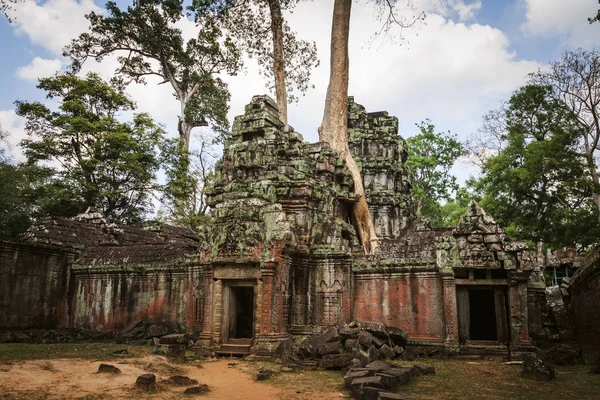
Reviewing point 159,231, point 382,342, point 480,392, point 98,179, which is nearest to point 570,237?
point 382,342

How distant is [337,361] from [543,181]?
1818 centimetres

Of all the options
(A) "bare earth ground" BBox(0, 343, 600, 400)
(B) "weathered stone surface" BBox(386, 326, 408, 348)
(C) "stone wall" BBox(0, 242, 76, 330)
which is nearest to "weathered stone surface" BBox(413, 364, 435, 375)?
(A) "bare earth ground" BBox(0, 343, 600, 400)

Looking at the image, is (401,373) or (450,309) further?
(450,309)

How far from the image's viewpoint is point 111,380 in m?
8.57

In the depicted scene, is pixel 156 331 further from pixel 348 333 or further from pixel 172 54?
pixel 172 54

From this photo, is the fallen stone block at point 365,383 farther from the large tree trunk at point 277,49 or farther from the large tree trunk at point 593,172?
the large tree trunk at point 593,172

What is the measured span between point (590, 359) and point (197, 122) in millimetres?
27648

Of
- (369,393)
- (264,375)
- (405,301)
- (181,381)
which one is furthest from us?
(405,301)

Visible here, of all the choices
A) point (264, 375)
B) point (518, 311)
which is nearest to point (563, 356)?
point (518, 311)

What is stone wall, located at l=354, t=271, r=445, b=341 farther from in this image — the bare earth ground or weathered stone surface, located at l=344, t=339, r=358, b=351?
weathered stone surface, located at l=344, t=339, r=358, b=351

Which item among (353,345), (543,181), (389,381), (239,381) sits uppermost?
(543,181)

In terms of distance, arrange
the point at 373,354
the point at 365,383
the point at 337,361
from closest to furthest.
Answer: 1. the point at 365,383
2. the point at 337,361
3. the point at 373,354

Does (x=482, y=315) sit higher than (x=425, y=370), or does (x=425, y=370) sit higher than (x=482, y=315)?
(x=482, y=315)

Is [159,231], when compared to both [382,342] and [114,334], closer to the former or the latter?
[114,334]
